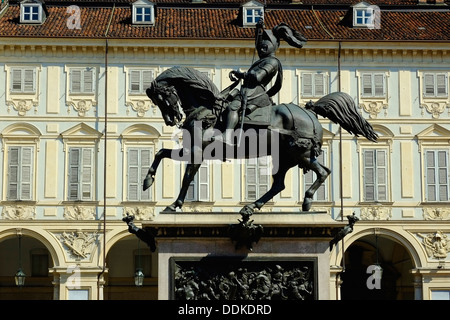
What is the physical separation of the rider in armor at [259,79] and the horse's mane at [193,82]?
43cm

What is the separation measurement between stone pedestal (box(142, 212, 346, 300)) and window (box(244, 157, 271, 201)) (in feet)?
95.9

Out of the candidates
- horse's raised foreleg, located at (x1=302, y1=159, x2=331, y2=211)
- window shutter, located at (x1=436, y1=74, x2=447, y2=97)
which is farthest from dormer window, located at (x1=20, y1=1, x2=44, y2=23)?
horse's raised foreleg, located at (x1=302, y1=159, x2=331, y2=211)

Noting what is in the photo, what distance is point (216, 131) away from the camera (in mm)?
21094

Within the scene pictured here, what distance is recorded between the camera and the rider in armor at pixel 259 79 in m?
21.0

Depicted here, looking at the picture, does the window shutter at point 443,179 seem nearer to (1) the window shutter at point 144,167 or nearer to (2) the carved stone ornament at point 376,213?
(2) the carved stone ornament at point 376,213

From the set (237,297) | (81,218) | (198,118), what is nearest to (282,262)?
(237,297)

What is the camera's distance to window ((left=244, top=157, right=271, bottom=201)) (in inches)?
1965

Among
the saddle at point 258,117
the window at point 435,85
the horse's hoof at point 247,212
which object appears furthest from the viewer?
the window at point 435,85

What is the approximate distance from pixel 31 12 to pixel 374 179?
54.1 feet

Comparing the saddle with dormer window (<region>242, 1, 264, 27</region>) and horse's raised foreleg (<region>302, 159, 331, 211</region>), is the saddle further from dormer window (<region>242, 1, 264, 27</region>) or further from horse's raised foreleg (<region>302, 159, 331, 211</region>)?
dormer window (<region>242, 1, 264, 27</region>)

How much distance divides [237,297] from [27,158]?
30.7 m

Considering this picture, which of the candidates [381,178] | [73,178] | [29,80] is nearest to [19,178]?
[73,178]

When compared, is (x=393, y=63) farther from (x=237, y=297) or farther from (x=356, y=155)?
(x=237, y=297)

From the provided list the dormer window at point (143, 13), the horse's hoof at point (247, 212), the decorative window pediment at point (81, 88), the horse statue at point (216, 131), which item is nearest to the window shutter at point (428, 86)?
the dormer window at point (143, 13)
